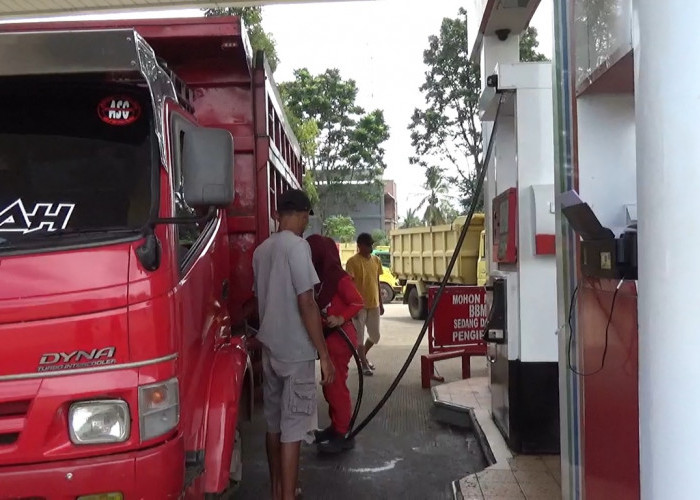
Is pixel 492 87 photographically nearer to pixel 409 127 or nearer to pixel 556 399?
pixel 556 399

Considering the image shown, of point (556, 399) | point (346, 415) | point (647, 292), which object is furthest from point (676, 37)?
point (346, 415)

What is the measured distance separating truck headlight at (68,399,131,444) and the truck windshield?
26.5 inches

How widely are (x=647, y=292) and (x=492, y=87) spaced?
336cm

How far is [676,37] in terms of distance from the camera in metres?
1.75

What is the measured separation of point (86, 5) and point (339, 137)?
2217 centimetres

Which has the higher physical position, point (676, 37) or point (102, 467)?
point (676, 37)

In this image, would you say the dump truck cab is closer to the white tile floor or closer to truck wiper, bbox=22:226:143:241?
truck wiper, bbox=22:226:143:241

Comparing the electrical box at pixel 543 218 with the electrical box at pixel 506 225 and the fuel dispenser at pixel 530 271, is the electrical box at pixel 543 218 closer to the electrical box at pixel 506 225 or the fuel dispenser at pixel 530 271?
the fuel dispenser at pixel 530 271

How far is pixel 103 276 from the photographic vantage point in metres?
2.46

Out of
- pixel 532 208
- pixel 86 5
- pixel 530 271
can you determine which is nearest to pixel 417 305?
pixel 86 5

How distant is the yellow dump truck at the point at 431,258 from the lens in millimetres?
13209

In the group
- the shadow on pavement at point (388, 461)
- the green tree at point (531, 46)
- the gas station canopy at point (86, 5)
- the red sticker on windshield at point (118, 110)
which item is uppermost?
the green tree at point (531, 46)

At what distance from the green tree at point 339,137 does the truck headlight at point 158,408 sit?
25.1m

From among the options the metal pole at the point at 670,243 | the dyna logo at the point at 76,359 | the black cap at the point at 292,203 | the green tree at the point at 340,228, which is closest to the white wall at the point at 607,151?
Answer: the metal pole at the point at 670,243
